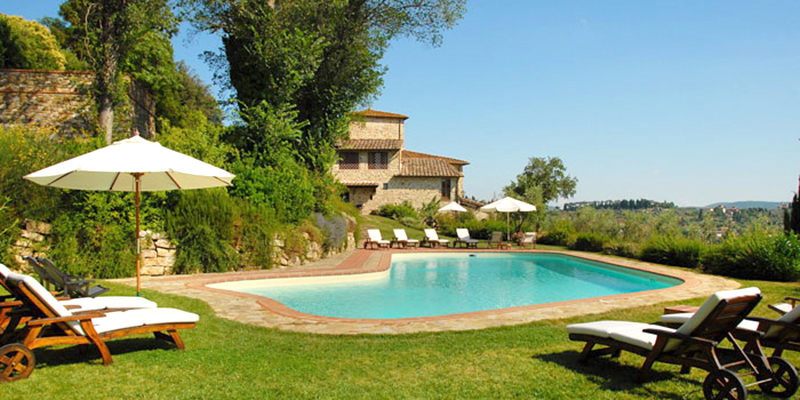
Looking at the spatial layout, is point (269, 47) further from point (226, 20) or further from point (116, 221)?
point (116, 221)

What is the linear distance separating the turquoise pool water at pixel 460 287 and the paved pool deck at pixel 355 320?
2.19 ft

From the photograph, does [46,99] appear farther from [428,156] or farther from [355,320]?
[428,156]

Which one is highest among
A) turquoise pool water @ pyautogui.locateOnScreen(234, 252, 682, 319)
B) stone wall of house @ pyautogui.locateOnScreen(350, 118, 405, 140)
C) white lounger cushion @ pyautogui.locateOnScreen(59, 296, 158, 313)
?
stone wall of house @ pyautogui.locateOnScreen(350, 118, 405, 140)

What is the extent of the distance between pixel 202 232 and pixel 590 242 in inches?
585

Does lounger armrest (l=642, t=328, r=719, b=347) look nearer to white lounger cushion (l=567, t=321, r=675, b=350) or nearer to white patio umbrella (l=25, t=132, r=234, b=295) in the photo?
white lounger cushion (l=567, t=321, r=675, b=350)

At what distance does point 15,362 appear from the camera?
3955mm

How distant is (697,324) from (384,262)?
11902mm

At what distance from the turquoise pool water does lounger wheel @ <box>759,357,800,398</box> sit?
5964mm

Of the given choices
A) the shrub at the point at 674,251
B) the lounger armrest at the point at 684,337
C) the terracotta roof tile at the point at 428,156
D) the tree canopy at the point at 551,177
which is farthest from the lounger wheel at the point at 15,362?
the tree canopy at the point at 551,177

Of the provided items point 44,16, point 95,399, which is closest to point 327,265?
point 95,399

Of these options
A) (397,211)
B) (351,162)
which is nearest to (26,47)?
(351,162)

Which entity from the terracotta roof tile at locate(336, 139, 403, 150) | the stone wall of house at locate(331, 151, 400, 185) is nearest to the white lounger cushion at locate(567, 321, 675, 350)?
the terracotta roof tile at locate(336, 139, 403, 150)

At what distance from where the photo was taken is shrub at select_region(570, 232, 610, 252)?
1950cm

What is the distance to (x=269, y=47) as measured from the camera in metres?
16.6
